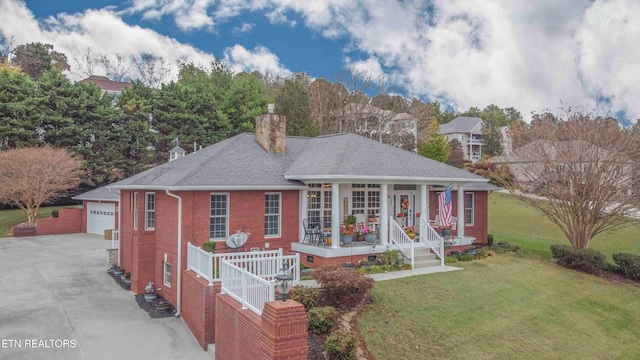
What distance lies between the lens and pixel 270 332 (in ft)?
22.4

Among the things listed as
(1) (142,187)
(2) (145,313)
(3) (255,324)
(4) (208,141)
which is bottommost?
(2) (145,313)

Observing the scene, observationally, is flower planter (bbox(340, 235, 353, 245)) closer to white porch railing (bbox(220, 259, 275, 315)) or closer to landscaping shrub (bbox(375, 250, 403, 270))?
landscaping shrub (bbox(375, 250, 403, 270))

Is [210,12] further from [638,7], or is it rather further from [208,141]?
[638,7]

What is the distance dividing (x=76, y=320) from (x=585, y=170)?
20036mm

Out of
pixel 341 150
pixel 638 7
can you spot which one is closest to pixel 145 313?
pixel 341 150

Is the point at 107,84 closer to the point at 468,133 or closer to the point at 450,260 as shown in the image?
the point at 450,260

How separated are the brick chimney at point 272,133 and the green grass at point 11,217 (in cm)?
2224

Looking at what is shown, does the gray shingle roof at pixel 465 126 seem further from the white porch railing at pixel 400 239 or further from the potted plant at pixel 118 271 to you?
the potted plant at pixel 118 271

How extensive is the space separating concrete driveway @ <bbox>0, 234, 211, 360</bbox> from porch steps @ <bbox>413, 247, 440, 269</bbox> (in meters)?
8.18

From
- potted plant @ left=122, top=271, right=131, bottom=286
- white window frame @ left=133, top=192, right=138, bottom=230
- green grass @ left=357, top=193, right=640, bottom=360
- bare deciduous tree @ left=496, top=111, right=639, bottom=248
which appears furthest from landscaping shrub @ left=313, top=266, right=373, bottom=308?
bare deciduous tree @ left=496, top=111, right=639, bottom=248

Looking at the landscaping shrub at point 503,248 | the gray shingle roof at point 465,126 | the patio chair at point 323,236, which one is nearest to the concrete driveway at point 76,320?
the patio chair at point 323,236

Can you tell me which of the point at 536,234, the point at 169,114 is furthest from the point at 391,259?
the point at 169,114

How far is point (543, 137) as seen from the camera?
65.7 ft

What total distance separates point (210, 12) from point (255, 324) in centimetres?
3743
